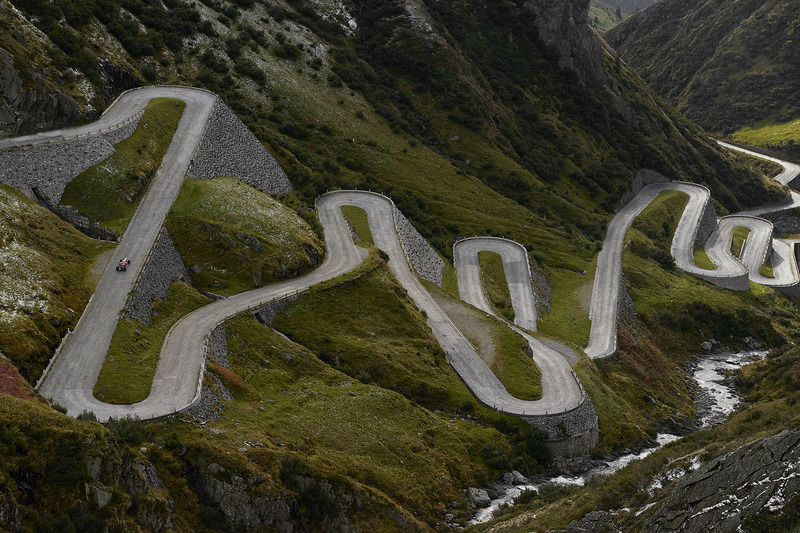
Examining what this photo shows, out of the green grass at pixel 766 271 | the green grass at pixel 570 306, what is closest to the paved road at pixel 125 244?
the green grass at pixel 570 306

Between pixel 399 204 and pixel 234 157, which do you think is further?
pixel 399 204

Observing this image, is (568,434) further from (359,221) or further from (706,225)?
(706,225)

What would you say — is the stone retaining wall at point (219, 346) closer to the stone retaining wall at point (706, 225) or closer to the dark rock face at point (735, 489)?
the dark rock face at point (735, 489)

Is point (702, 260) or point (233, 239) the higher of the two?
point (702, 260)

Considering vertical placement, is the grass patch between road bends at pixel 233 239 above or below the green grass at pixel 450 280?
above

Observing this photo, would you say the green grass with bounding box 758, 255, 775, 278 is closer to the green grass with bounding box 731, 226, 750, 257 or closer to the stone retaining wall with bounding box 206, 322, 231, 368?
the green grass with bounding box 731, 226, 750, 257

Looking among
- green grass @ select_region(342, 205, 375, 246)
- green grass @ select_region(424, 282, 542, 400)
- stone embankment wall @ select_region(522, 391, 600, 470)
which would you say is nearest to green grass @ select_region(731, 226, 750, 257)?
green grass @ select_region(424, 282, 542, 400)

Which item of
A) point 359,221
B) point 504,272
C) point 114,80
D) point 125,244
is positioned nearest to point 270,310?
point 125,244

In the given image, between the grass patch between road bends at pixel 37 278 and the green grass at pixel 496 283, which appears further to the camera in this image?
the green grass at pixel 496 283
